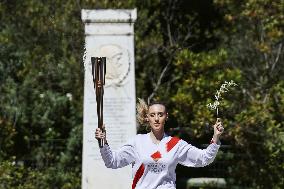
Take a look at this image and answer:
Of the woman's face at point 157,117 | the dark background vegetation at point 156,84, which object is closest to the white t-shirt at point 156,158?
the woman's face at point 157,117

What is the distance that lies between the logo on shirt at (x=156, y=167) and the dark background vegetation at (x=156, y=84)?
6.87 m

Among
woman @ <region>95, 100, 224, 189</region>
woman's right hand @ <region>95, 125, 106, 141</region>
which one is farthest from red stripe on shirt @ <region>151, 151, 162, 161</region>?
woman's right hand @ <region>95, 125, 106, 141</region>

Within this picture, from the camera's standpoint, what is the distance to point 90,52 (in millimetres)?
10000

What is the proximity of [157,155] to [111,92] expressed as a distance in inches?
207

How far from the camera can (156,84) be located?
13227mm

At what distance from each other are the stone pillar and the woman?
4.82 meters

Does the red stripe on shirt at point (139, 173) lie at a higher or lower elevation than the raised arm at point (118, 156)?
lower

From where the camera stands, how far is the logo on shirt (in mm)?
4680

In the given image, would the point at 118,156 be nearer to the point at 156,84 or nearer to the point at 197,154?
the point at 197,154

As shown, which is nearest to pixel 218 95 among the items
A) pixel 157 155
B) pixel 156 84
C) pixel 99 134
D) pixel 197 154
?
pixel 197 154

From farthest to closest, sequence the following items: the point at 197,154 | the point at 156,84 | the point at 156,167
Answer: the point at 156,84 < the point at 197,154 < the point at 156,167

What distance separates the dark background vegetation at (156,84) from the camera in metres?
11.7

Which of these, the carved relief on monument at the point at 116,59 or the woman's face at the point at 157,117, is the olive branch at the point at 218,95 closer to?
the woman's face at the point at 157,117

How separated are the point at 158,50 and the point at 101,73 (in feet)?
28.6
